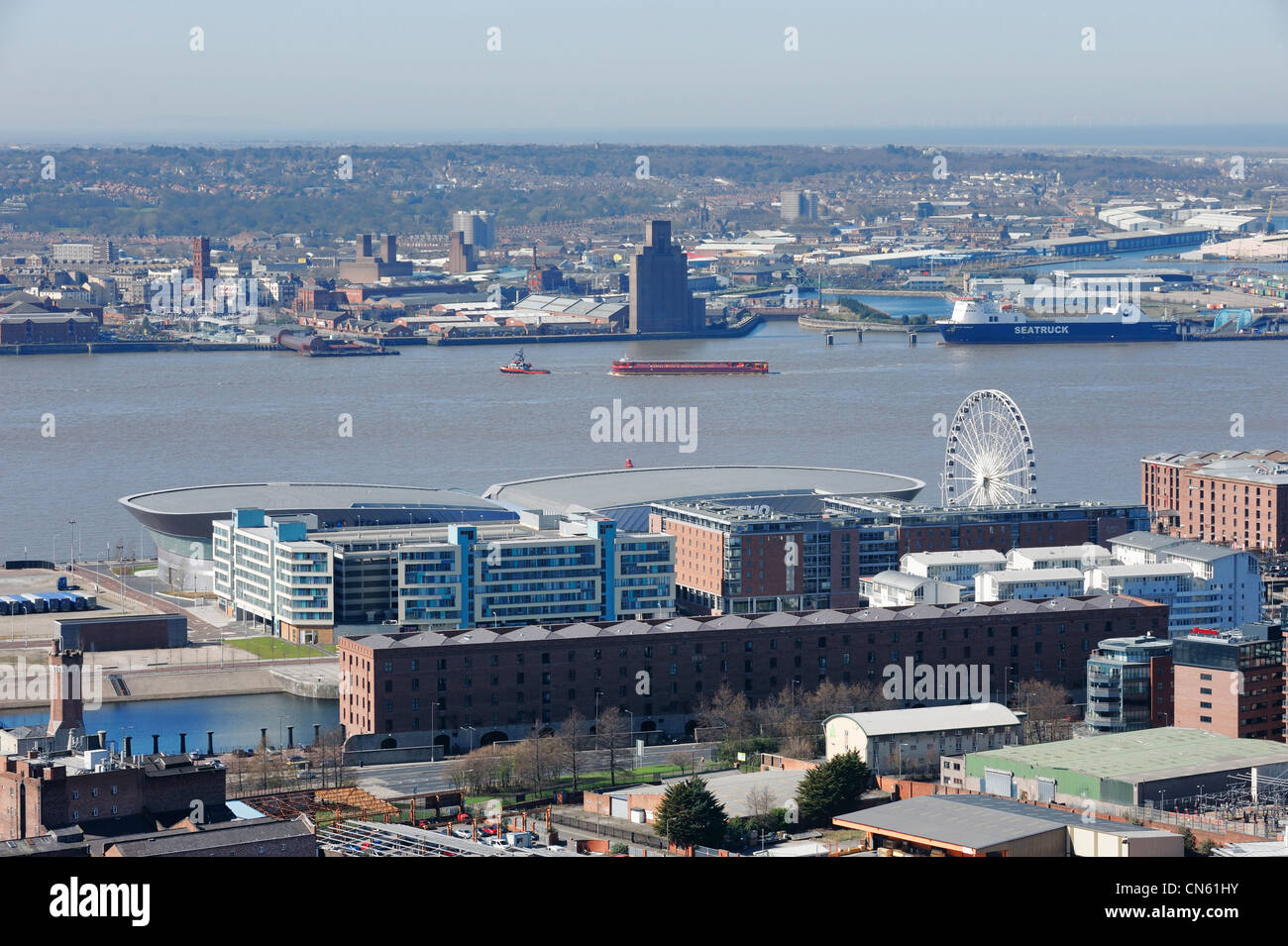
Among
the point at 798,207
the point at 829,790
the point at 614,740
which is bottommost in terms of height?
the point at 614,740

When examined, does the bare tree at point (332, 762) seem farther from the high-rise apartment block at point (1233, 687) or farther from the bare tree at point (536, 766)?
the high-rise apartment block at point (1233, 687)

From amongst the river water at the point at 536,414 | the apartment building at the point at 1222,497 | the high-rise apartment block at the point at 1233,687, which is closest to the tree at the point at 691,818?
the high-rise apartment block at the point at 1233,687

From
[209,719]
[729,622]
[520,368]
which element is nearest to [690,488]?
[729,622]

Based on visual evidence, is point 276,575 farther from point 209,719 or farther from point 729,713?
point 729,713

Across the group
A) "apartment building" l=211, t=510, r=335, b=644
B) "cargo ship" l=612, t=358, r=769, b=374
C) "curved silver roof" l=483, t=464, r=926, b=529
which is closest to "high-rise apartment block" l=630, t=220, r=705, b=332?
"cargo ship" l=612, t=358, r=769, b=374

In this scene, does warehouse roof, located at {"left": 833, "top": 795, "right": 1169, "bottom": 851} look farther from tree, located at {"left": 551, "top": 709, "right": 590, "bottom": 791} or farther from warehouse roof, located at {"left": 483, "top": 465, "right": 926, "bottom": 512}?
warehouse roof, located at {"left": 483, "top": 465, "right": 926, "bottom": 512}
